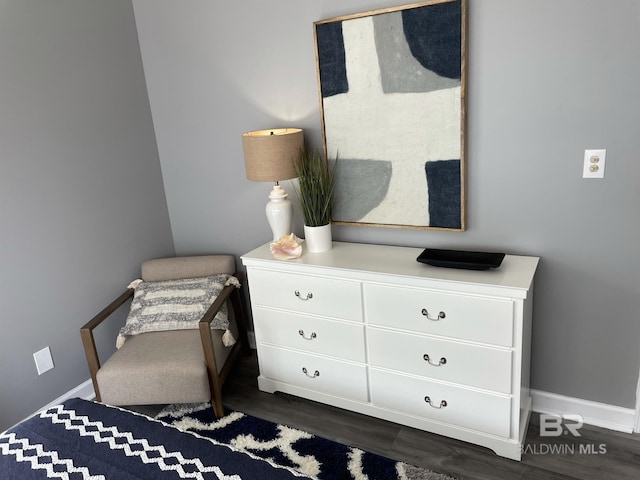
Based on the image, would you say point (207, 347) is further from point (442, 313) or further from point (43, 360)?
point (442, 313)

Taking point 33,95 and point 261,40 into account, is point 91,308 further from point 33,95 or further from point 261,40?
point 261,40

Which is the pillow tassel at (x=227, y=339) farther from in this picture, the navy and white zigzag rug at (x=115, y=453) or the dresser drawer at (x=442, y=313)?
the navy and white zigzag rug at (x=115, y=453)

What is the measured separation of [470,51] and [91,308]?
2.33 meters

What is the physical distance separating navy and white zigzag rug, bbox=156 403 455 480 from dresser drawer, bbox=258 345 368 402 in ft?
0.83

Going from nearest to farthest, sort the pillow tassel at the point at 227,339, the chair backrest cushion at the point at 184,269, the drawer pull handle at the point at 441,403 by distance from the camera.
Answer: the drawer pull handle at the point at 441,403, the pillow tassel at the point at 227,339, the chair backrest cushion at the point at 184,269

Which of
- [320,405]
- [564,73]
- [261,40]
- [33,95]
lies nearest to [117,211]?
[33,95]

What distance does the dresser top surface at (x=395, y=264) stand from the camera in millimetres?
1964

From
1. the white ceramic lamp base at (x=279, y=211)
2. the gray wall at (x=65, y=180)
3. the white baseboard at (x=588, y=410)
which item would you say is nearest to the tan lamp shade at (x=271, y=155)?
the white ceramic lamp base at (x=279, y=211)

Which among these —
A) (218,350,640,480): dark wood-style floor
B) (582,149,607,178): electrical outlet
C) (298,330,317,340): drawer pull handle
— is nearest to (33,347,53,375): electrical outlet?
(218,350,640,480): dark wood-style floor

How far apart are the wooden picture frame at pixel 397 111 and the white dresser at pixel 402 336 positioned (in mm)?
242

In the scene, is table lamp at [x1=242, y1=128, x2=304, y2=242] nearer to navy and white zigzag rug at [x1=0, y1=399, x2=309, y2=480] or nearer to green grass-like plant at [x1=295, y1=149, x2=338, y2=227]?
green grass-like plant at [x1=295, y1=149, x2=338, y2=227]

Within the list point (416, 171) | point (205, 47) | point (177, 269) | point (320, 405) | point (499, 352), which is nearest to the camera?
point (499, 352)

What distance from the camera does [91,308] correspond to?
275 cm

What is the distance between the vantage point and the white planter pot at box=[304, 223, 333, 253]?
245 centimetres
